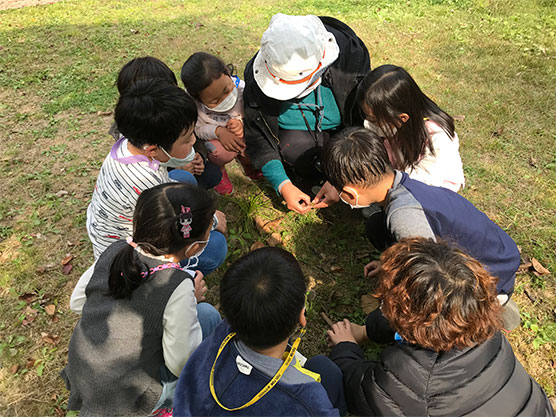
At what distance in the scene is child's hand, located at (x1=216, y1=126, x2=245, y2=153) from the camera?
135 inches

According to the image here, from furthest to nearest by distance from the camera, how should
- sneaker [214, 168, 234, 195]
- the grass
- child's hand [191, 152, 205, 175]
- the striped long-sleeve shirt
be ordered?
sneaker [214, 168, 234, 195]
child's hand [191, 152, 205, 175]
the grass
the striped long-sleeve shirt

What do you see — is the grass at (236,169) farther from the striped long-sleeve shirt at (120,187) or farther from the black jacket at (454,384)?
the black jacket at (454,384)

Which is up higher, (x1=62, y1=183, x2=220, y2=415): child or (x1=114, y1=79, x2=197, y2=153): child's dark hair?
(x1=114, y1=79, x2=197, y2=153): child's dark hair

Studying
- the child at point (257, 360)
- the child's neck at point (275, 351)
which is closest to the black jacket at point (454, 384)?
the child at point (257, 360)

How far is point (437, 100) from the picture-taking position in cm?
474

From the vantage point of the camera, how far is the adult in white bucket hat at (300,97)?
264 centimetres

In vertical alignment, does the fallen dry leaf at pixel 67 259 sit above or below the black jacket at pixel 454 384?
below

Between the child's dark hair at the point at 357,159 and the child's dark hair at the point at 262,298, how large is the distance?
0.88 m

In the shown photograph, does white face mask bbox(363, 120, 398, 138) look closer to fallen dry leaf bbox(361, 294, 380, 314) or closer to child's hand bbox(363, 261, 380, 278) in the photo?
child's hand bbox(363, 261, 380, 278)

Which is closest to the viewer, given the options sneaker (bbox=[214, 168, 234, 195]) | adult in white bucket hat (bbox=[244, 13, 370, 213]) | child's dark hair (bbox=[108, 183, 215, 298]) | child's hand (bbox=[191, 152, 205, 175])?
child's dark hair (bbox=[108, 183, 215, 298])

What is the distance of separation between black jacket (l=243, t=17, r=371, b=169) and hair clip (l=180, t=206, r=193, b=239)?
4.79 ft

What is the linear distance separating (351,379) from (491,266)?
3.33 ft

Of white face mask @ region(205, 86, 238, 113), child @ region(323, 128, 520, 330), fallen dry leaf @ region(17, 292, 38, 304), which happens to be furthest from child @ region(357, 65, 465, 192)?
fallen dry leaf @ region(17, 292, 38, 304)

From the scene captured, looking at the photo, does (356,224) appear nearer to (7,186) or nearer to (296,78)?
(296,78)
